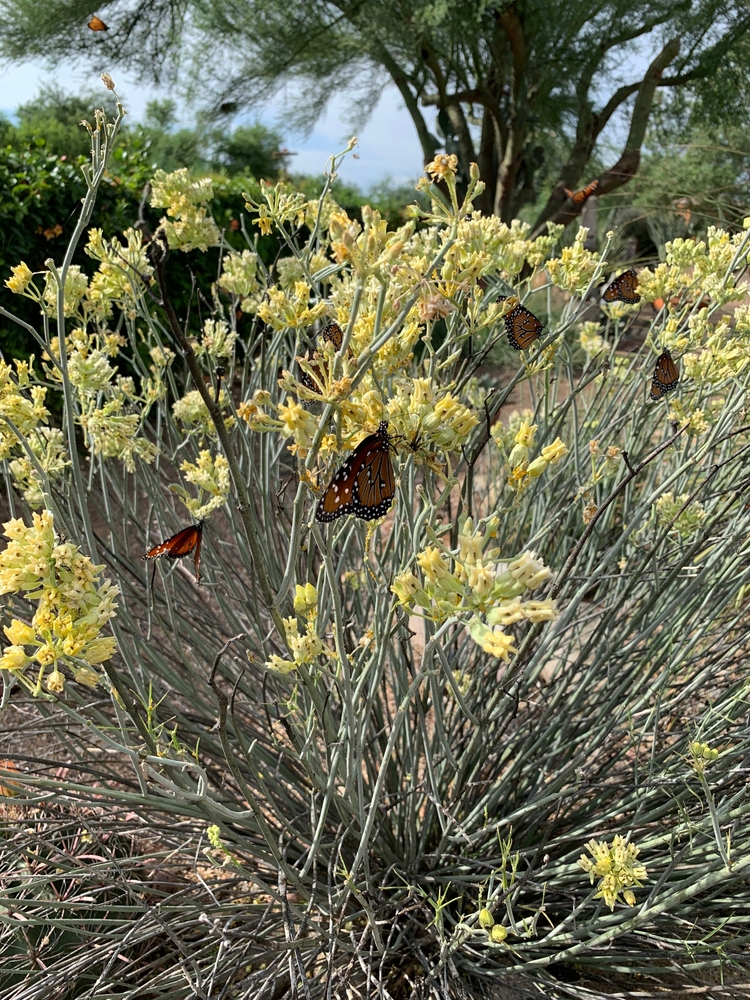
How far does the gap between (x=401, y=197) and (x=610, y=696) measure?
56.1 feet

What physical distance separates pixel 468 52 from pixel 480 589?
9.75m

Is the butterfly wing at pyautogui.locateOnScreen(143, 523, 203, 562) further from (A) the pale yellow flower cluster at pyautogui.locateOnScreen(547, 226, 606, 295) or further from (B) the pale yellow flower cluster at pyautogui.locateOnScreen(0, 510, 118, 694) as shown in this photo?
(A) the pale yellow flower cluster at pyautogui.locateOnScreen(547, 226, 606, 295)

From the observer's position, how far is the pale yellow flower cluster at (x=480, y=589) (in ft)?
2.63

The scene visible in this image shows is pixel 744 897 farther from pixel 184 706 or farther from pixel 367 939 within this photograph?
pixel 184 706

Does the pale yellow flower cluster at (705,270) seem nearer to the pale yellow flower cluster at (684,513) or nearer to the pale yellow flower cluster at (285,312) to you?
the pale yellow flower cluster at (684,513)

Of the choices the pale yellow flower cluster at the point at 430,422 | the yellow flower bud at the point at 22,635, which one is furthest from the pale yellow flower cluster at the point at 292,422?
the yellow flower bud at the point at 22,635

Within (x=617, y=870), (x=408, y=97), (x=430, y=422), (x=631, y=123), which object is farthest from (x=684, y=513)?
(x=408, y=97)

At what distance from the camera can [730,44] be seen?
690cm

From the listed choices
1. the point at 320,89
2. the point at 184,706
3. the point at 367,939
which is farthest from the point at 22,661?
the point at 320,89

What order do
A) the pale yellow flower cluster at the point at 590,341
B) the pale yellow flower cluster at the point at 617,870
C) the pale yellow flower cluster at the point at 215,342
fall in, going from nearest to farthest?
the pale yellow flower cluster at the point at 617,870
the pale yellow flower cluster at the point at 215,342
the pale yellow flower cluster at the point at 590,341

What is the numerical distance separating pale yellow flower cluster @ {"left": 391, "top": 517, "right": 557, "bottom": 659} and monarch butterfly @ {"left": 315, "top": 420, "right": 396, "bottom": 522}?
10 centimetres

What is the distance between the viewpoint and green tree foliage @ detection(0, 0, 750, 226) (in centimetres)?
697

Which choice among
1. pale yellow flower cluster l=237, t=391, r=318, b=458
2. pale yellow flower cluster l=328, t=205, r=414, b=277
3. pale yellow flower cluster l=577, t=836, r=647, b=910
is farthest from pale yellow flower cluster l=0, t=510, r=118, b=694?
pale yellow flower cluster l=577, t=836, r=647, b=910

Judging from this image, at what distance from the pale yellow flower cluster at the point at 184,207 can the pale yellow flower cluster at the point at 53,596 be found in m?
0.96
